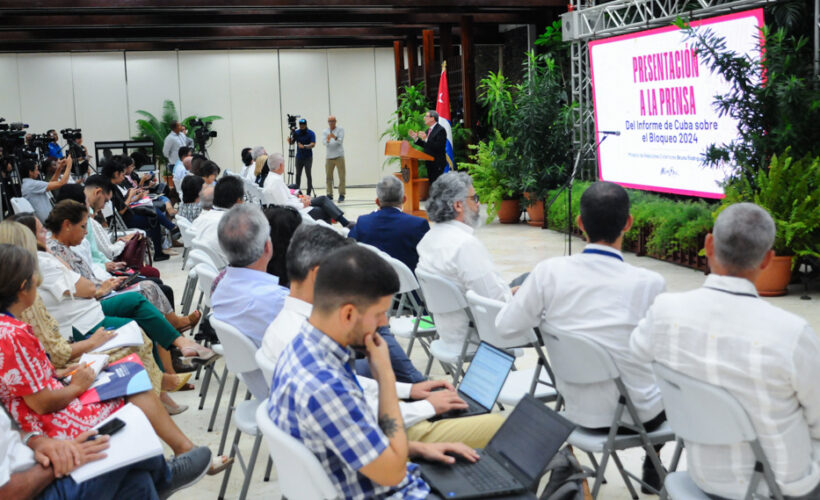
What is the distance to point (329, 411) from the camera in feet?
5.87

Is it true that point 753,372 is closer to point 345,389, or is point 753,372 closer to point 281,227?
point 345,389

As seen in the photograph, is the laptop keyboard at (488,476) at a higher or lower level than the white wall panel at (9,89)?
lower

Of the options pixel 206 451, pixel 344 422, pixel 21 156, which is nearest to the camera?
pixel 344 422

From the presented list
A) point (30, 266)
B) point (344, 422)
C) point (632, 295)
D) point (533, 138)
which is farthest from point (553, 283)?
point (533, 138)

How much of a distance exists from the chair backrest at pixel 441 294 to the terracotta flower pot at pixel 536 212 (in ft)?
24.9

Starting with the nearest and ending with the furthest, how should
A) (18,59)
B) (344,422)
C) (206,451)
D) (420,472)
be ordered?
1. (344,422)
2. (420,472)
3. (206,451)
4. (18,59)

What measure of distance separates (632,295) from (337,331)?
4.17ft

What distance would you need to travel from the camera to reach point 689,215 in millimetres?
7969

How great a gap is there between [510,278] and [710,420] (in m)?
5.63

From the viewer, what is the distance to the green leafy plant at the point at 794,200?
21.1ft

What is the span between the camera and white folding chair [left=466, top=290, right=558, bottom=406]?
319 centimetres

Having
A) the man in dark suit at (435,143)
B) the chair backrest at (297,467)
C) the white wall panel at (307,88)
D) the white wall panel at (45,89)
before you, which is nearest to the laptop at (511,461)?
the chair backrest at (297,467)

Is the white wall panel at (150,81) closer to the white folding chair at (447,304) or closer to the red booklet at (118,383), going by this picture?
the white folding chair at (447,304)

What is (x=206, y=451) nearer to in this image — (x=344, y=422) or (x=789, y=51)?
(x=344, y=422)
